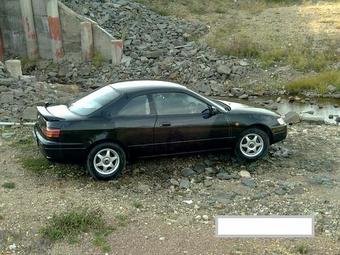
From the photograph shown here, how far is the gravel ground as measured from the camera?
655cm

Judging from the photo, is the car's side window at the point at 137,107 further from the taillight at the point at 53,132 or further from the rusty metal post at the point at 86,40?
the rusty metal post at the point at 86,40

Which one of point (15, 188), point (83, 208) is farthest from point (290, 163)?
point (15, 188)

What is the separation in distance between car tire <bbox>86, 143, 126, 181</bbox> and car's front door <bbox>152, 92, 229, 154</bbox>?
28.8 inches

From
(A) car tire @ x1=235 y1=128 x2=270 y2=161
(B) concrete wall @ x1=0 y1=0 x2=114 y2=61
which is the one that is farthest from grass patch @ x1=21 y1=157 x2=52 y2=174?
(B) concrete wall @ x1=0 y1=0 x2=114 y2=61

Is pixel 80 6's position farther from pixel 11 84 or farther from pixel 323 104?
pixel 323 104

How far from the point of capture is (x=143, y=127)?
8.52 m

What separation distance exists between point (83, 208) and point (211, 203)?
2.02 meters

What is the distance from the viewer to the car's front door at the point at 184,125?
342 inches

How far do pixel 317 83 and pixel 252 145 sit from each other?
Result: 10.6 m

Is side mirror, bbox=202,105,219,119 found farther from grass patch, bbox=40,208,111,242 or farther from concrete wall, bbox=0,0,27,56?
concrete wall, bbox=0,0,27,56

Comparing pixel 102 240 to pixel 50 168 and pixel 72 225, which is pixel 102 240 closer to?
pixel 72 225

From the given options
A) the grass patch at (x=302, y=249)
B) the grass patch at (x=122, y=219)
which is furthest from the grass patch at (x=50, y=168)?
the grass patch at (x=302, y=249)

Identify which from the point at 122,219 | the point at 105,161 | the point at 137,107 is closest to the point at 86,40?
the point at 137,107

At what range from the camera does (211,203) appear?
25.8 ft
